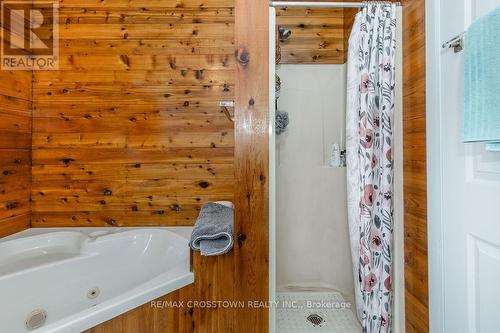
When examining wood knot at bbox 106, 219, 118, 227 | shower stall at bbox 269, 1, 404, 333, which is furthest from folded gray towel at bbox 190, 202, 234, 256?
wood knot at bbox 106, 219, 118, 227

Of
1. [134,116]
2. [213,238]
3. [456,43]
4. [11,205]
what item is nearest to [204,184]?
[134,116]

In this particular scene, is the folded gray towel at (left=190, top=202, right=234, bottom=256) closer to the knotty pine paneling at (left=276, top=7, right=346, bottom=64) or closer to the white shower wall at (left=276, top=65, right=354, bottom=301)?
the white shower wall at (left=276, top=65, right=354, bottom=301)

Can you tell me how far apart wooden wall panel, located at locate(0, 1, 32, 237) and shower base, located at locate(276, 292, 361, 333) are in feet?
6.62

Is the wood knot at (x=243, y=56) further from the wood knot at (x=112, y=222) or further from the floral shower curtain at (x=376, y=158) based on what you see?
the wood knot at (x=112, y=222)

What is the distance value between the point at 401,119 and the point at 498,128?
0.60 m

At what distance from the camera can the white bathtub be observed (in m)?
1.28

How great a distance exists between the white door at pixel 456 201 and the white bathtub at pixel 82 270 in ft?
3.61

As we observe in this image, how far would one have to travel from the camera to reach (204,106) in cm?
194

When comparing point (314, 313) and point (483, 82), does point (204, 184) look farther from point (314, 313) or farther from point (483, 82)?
point (483, 82)

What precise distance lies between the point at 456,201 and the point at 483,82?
1.51 feet

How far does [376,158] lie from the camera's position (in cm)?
130

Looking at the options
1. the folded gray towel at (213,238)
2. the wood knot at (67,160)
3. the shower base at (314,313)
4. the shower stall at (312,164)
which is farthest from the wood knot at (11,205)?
the shower base at (314,313)

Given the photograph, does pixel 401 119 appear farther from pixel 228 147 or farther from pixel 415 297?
pixel 228 147

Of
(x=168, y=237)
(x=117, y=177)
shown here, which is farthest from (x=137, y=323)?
(x=117, y=177)
